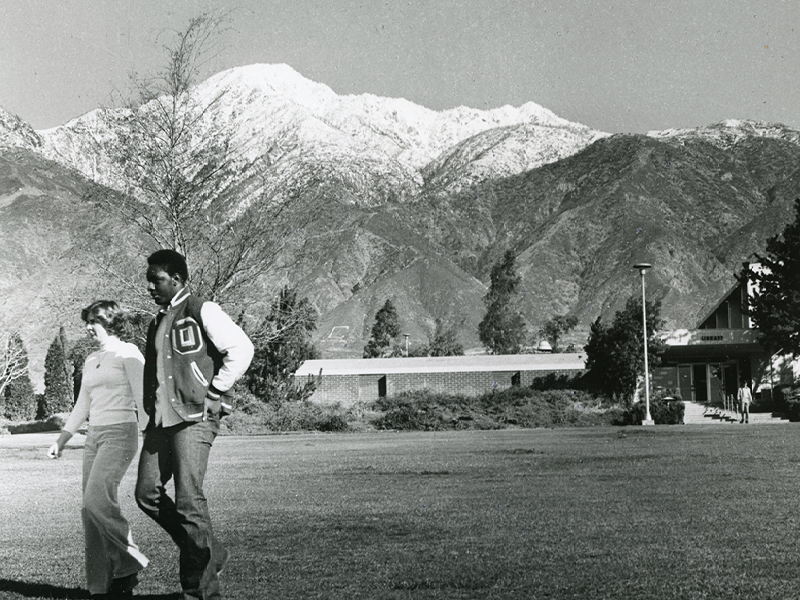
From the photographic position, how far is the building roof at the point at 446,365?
62.8m

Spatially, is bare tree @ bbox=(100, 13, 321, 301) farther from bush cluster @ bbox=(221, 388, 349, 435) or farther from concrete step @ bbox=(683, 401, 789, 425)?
concrete step @ bbox=(683, 401, 789, 425)

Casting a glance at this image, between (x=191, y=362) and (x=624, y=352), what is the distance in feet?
146

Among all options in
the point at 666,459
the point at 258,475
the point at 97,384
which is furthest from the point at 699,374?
the point at 97,384

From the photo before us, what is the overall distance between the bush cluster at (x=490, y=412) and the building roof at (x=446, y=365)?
15.2 metres

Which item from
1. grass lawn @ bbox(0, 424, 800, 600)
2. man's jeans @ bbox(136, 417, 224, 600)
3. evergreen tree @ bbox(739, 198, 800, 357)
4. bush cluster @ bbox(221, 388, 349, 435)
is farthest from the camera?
evergreen tree @ bbox(739, 198, 800, 357)

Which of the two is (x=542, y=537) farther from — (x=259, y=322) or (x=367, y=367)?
(x=367, y=367)

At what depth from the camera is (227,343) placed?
631 cm

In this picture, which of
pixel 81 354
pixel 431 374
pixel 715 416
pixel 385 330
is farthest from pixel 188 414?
pixel 385 330

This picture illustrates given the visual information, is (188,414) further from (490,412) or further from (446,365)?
(446,365)

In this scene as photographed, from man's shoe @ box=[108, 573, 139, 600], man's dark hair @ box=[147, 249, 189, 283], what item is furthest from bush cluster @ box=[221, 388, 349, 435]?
man's dark hair @ box=[147, 249, 189, 283]

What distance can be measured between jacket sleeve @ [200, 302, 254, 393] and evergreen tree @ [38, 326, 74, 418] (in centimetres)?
6233

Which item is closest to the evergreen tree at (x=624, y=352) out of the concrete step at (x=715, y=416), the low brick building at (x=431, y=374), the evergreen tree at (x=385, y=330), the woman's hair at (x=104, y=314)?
the concrete step at (x=715, y=416)

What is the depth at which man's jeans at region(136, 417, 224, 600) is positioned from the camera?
6.04 meters

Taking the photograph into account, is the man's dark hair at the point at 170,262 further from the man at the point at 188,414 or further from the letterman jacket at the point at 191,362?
the letterman jacket at the point at 191,362
